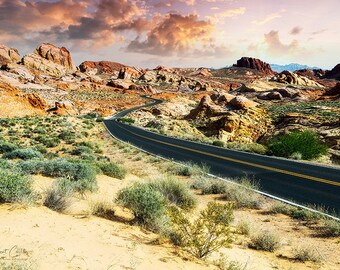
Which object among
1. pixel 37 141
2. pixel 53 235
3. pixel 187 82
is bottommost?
pixel 37 141

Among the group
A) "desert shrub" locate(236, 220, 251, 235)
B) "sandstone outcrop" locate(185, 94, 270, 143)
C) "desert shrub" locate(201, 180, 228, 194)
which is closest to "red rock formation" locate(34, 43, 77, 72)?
"sandstone outcrop" locate(185, 94, 270, 143)

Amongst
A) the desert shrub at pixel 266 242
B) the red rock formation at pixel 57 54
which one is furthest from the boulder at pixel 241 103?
the red rock formation at pixel 57 54

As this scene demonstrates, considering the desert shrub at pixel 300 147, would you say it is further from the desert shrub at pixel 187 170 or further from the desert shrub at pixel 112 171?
the desert shrub at pixel 112 171

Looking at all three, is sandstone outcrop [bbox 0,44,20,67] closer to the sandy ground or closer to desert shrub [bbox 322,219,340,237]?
the sandy ground

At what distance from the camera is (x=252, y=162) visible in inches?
663

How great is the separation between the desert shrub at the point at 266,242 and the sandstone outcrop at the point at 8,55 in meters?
155

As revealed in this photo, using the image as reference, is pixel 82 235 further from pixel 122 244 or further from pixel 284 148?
pixel 284 148

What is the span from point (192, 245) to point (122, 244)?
1.21 meters

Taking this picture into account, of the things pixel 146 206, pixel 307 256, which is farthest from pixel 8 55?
pixel 307 256

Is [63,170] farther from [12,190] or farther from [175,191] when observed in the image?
[12,190]

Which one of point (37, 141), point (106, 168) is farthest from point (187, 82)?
point (106, 168)

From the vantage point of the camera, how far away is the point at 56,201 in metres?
6.66

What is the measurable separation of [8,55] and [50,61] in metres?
19.0

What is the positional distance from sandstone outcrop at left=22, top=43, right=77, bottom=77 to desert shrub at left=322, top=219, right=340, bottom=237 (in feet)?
487
